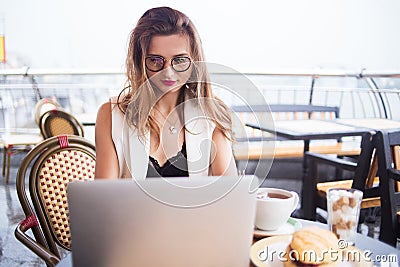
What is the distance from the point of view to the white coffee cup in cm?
99

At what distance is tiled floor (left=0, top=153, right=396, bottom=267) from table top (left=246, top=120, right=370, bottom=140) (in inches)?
19.4

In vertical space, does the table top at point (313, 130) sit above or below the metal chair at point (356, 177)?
above

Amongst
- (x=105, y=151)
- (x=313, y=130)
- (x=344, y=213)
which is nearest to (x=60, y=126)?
(x=313, y=130)

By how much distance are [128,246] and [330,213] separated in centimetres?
47

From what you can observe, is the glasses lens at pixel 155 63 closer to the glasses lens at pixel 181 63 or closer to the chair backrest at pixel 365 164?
the glasses lens at pixel 181 63

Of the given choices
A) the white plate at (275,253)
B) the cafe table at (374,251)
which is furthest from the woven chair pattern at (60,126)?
the white plate at (275,253)

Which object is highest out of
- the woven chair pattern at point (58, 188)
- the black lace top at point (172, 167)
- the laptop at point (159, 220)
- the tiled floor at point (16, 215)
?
the laptop at point (159, 220)

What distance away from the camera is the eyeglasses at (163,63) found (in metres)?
1.18

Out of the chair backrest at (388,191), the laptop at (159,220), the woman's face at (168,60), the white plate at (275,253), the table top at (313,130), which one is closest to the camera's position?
the laptop at (159,220)

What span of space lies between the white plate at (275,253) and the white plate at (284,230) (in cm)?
4

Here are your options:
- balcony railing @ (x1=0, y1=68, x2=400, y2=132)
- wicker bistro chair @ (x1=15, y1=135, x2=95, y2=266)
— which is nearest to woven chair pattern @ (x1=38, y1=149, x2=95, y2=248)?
wicker bistro chair @ (x1=15, y1=135, x2=95, y2=266)

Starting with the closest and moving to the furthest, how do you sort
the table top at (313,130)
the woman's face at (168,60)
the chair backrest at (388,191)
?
1. the woman's face at (168,60)
2. the chair backrest at (388,191)
3. the table top at (313,130)

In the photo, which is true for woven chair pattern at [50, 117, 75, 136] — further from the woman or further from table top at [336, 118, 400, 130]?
table top at [336, 118, 400, 130]

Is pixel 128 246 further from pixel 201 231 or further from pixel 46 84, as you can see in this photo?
pixel 46 84
